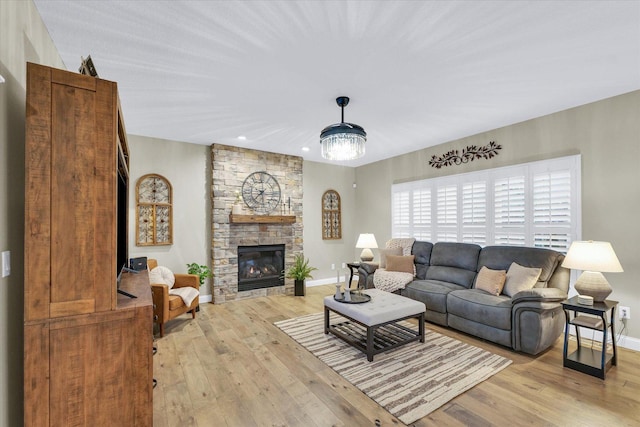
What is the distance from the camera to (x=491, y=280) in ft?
11.5

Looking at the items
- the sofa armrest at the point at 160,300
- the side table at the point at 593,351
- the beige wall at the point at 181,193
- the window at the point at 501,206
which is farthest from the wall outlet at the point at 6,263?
the window at the point at 501,206

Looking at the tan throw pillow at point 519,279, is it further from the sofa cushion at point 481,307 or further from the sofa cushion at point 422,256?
the sofa cushion at point 422,256

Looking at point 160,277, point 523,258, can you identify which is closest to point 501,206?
point 523,258

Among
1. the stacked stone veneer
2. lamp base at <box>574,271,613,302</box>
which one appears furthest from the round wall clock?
lamp base at <box>574,271,613,302</box>

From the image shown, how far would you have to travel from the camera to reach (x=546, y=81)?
276 cm

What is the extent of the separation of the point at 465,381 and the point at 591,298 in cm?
145

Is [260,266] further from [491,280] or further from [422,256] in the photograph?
[491,280]

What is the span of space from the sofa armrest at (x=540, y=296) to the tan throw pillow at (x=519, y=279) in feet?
0.77

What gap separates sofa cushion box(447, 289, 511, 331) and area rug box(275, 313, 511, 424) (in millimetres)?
319

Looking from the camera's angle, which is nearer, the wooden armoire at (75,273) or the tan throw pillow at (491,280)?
the wooden armoire at (75,273)

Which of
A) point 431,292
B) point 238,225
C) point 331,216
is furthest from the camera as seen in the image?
point 331,216

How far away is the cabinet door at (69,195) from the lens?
1320 mm

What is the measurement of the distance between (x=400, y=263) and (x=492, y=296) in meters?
1.40

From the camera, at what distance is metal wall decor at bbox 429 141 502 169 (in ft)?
13.8
